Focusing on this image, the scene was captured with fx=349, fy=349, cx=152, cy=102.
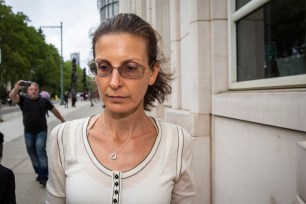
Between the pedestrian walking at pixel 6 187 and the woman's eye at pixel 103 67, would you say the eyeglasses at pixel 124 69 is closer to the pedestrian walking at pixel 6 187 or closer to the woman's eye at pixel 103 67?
the woman's eye at pixel 103 67

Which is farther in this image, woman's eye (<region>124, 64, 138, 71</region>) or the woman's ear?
the woman's ear

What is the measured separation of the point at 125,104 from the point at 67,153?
14.7 inches

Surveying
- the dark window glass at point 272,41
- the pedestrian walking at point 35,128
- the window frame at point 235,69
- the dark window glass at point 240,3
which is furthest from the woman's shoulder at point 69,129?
the pedestrian walking at point 35,128

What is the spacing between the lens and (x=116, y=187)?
1.55 m

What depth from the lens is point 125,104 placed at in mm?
1594

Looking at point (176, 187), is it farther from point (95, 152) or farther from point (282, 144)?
point (282, 144)

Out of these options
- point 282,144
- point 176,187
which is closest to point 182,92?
point 282,144

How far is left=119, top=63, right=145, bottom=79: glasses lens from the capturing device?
159 centimetres

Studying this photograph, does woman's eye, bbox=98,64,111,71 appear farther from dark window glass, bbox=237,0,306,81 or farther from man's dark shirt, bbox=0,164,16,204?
dark window glass, bbox=237,0,306,81

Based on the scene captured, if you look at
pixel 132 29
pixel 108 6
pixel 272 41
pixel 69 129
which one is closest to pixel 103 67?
pixel 132 29

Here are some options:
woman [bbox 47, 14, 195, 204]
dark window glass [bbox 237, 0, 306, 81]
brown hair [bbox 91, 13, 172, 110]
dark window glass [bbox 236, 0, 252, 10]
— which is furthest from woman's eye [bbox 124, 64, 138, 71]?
dark window glass [bbox 236, 0, 252, 10]

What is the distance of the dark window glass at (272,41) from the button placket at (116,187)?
167 centimetres

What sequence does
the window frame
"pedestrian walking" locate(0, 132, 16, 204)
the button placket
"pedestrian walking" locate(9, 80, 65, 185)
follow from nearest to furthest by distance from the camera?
the button placket
"pedestrian walking" locate(0, 132, 16, 204)
the window frame
"pedestrian walking" locate(9, 80, 65, 185)

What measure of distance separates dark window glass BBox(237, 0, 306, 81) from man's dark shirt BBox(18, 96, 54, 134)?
3756mm
